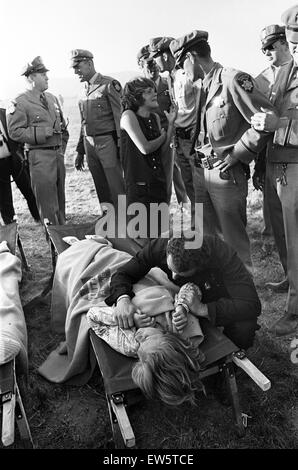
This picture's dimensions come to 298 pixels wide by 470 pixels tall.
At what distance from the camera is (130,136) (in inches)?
140

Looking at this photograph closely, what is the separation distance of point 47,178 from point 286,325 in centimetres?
296

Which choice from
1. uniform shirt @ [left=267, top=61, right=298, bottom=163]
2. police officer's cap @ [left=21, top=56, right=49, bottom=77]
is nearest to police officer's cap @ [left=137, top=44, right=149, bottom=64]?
police officer's cap @ [left=21, top=56, right=49, bottom=77]

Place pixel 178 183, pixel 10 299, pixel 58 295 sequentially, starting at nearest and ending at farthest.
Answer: pixel 10 299 → pixel 58 295 → pixel 178 183

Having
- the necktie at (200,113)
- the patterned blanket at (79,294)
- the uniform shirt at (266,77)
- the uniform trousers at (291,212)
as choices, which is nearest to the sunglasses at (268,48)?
the uniform shirt at (266,77)

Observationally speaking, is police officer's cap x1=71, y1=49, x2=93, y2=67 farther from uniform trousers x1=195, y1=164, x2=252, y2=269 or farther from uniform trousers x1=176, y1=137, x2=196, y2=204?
uniform trousers x1=195, y1=164, x2=252, y2=269

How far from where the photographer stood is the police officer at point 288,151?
8.72ft

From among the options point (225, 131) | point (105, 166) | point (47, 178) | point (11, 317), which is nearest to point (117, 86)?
point (105, 166)

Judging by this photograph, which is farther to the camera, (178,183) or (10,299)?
(178,183)

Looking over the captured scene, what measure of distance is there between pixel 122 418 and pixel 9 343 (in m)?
0.76

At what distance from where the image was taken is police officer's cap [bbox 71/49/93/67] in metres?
4.79

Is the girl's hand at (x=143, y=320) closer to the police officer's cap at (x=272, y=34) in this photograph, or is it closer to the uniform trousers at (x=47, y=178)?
the uniform trousers at (x=47, y=178)

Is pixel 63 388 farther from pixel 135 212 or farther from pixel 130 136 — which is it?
pixel 130 136

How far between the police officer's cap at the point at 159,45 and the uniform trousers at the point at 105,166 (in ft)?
3.39
